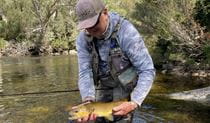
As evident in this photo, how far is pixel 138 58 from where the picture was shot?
4363 mm

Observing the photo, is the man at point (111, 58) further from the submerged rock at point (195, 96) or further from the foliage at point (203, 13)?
the foliage at point (203, 13)

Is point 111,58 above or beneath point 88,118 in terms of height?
above

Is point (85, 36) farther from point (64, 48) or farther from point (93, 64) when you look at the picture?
point (64, 48)

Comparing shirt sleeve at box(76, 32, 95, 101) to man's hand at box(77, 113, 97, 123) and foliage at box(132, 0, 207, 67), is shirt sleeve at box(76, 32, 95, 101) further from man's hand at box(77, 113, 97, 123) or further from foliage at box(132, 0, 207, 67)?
foliage at box(132, 0, 207, 67)

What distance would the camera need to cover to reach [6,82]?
1909cm

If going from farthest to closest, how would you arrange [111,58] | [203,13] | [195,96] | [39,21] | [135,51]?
[39,21] < [203,13] < [195,96] < [111,58] < [135,51]

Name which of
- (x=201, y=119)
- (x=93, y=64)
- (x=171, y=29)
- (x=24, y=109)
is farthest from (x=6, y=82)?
(x=93, y=64)

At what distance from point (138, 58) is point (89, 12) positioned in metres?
0.74

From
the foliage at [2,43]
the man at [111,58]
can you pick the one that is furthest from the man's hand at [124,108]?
the foliage at [2,43]

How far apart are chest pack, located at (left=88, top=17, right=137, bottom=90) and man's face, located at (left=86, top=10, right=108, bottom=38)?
0.17 m

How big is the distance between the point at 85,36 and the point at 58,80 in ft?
47.2

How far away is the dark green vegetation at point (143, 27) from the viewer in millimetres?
19094

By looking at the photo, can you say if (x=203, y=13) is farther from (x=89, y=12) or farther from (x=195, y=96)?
(x=89, y=12)

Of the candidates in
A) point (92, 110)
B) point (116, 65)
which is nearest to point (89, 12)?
point (116, 65)
